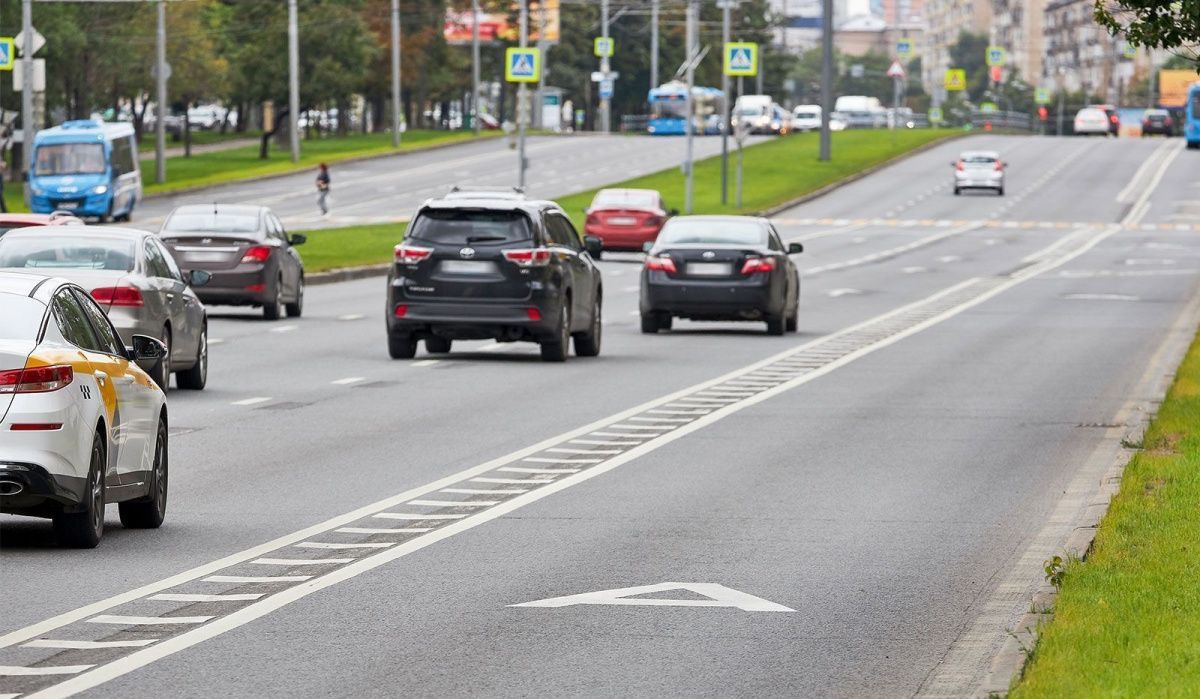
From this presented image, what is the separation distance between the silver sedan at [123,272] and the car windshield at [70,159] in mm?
48864

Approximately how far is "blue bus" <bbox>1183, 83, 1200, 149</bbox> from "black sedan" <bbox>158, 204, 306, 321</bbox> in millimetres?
73915

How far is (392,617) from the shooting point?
1029cm

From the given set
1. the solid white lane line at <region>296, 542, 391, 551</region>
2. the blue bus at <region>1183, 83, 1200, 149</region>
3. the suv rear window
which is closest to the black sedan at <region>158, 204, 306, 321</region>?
the suv rear window

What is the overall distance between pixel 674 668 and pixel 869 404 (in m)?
13.0

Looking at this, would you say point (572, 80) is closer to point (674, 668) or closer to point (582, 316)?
point (582, 316)

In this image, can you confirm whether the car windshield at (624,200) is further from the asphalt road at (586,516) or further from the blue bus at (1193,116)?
the blue bus at (1193,116)

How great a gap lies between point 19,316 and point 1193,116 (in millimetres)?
97523

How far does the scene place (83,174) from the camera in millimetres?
70062

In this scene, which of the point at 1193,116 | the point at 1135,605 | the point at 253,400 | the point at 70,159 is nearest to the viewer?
the point at 1135,605

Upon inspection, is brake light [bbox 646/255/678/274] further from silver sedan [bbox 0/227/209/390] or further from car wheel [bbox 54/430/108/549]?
car wheel [bbox 54/430/108/549]

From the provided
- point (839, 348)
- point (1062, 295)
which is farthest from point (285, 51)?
point (839, 348)

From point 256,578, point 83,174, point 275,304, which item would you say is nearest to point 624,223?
point 83,174

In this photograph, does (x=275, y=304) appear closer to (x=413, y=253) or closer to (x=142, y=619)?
(x=413, y=253)

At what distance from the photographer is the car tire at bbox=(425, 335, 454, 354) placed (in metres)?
28.3
